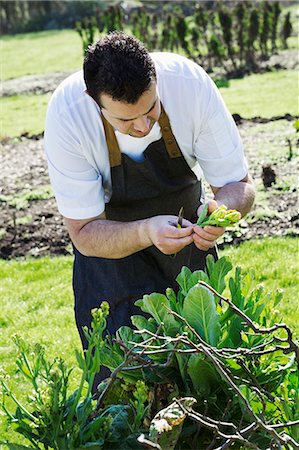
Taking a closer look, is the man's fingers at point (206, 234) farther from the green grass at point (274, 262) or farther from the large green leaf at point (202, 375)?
the green grass at point (274, 262)

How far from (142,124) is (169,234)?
1.36 ft

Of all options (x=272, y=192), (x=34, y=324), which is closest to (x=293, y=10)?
(x=272, y=192)

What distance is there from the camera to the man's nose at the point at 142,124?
273cm

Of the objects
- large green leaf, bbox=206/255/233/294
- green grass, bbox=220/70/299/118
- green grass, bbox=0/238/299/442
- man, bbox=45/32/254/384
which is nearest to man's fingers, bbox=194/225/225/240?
man, bbox=45/32/254/384

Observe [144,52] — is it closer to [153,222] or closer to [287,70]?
[153,222]

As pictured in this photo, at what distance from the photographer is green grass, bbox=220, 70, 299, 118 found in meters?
10.4

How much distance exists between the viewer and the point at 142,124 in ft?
9.01

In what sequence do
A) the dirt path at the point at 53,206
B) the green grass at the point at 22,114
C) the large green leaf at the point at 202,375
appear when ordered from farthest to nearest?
the green grass at the point at 22,114, the dirt path at the point at 53,206, the large green leaf at the point at 202,375

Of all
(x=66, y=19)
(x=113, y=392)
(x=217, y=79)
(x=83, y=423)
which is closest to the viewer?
(x=83, y=423)

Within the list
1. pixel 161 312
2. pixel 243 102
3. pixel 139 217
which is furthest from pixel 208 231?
pixel 243 102

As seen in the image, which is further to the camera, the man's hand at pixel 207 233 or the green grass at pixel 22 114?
the green grass at pixel 22 114

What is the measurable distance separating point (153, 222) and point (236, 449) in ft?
3.21

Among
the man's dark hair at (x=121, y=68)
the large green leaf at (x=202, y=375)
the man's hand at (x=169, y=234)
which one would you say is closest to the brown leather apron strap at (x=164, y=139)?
the man's dark hair at (x=121, y=68)

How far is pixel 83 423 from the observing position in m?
1.80
